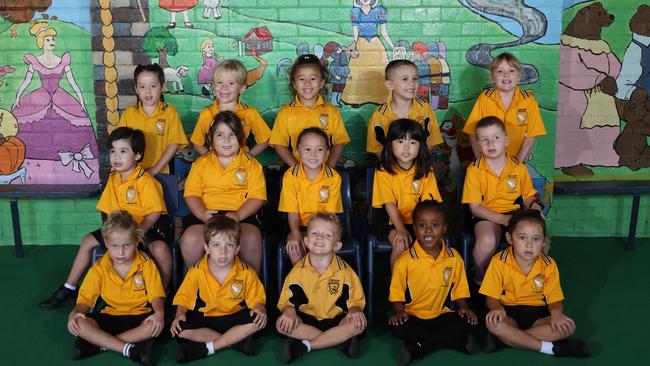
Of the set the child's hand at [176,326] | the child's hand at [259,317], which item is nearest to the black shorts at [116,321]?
the child's hand at [176,326]

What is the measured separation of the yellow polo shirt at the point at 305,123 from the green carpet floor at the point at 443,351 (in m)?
1.30

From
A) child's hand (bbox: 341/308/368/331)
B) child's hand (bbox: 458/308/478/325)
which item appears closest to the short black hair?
child's hand (bbox: 341/308/368/331)

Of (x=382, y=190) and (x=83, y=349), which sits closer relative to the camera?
(x=83, y=349)

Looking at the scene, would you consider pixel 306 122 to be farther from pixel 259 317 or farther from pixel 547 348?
pixel 547 348

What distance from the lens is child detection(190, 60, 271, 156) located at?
4.59 metres

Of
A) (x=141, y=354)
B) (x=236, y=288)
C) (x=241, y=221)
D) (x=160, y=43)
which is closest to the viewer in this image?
(x=141, y=354)

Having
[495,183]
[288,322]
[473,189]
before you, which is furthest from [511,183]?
[288,322]

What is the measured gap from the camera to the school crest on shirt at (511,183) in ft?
14.2

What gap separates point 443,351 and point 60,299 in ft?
7.58

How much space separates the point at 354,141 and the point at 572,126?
1.68 meters

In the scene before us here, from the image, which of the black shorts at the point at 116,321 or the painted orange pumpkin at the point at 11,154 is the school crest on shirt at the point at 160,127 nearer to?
the painted orange pumpkin at the point at 11,154

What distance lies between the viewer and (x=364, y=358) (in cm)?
365

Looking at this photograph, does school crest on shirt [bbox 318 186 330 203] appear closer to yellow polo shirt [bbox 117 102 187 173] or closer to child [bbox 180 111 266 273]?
child [bbox 180 111 266 273]

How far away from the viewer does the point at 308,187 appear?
426 centimetres
